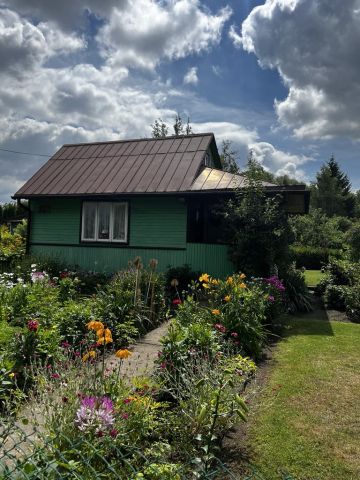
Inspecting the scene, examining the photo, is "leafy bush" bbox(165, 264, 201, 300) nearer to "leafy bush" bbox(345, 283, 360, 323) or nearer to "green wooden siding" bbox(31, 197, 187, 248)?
"green wooden siding" bbox(31, 197, 187, 248)

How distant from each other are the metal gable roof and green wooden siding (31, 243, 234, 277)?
1866 millimetres

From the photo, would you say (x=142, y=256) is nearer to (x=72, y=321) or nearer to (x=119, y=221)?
(x=119, y=221)

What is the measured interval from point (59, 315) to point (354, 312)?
6.90m

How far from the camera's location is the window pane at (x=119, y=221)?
13172 mm

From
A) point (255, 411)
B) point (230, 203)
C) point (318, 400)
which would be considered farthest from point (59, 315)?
point (230, 203)

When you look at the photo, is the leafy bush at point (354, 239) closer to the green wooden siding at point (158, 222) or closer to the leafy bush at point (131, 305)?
the green wooden siding at point (158, 222)

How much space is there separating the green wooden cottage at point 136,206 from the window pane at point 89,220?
0.03 m

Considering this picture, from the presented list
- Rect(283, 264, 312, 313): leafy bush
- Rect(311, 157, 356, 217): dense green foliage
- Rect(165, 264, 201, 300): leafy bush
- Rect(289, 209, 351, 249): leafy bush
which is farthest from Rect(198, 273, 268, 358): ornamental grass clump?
Rect(311, 157, 356, 217): dense green foliage

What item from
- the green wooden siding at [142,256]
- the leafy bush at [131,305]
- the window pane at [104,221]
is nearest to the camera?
the leafy bush at [131,305]

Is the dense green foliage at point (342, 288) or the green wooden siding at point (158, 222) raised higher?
the green wooden siding at point (158, 222)

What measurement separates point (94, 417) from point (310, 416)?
2430 mm

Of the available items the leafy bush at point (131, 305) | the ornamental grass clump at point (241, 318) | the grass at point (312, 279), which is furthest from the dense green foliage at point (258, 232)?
the grass at point (312, 279)

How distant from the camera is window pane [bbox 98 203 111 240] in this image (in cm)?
1341

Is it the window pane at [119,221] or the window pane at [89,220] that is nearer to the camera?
the window pane at [119,221]
